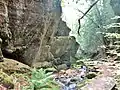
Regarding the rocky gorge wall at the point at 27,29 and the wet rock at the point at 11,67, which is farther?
the rocky gorge wall at the point at 27,29

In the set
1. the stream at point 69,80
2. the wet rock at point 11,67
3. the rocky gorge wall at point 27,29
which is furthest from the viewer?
the stream at point 69,80

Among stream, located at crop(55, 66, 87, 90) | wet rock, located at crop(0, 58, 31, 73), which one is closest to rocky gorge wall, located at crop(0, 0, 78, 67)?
wet rock, located at crop(0, 58, 31, 73)

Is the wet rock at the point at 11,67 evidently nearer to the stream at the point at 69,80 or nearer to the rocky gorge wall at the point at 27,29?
the rocky gorge wall at the point at 27,29

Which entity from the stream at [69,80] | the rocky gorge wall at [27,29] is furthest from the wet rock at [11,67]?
the stream at [69,80]

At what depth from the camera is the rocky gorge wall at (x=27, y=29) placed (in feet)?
27.4

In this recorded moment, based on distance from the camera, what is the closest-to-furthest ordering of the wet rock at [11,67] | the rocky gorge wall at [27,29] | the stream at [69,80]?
the wet rock at [11,67] → the rocky gorge wall at [27,29] → the stream at [69,80]

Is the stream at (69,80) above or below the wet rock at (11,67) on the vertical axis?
below

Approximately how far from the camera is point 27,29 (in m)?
9.57

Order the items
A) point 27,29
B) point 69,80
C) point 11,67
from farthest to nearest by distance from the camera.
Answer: point 69,80 < point 27,29 < point 11,67

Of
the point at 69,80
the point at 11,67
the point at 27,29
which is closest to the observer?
the point at 11,67

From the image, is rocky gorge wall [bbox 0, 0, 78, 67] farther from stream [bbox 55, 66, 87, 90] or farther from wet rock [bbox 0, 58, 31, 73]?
stream [bbox 55, 66, 87, 90]

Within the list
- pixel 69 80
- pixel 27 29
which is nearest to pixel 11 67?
pixel 27 29

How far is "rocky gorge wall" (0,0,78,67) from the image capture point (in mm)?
8344

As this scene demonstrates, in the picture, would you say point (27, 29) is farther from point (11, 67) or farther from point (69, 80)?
point (69, 80)
